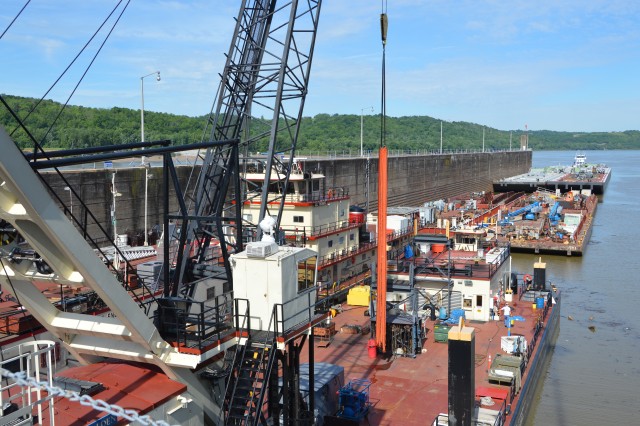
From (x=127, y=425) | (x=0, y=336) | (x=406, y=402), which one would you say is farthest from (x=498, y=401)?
(x=0, y=336)

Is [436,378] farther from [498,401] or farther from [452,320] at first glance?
[452,320]

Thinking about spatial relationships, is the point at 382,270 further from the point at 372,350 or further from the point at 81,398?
the point at 81,398

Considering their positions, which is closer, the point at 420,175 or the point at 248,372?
the point at 248,372

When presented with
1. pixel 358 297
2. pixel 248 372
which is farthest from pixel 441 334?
pixel 248 372

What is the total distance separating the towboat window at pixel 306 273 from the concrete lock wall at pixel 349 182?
4.10m

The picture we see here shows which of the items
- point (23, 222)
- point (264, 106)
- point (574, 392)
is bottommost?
point (574, 392)

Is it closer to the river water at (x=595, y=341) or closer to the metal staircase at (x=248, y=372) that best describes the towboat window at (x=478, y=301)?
the river water at (x=595, y=341)

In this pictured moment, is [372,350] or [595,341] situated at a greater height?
[372,350]

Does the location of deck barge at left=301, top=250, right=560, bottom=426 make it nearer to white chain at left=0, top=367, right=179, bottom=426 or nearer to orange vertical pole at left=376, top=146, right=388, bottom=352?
orange vertical pole at left=376, top=146, right=388, bottom=352

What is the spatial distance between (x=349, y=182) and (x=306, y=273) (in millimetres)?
52061

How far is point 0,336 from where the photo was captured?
48.2 feet

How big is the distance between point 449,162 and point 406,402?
82685mm

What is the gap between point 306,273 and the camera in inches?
533

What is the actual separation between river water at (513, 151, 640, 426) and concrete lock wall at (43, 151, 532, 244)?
16.0m
